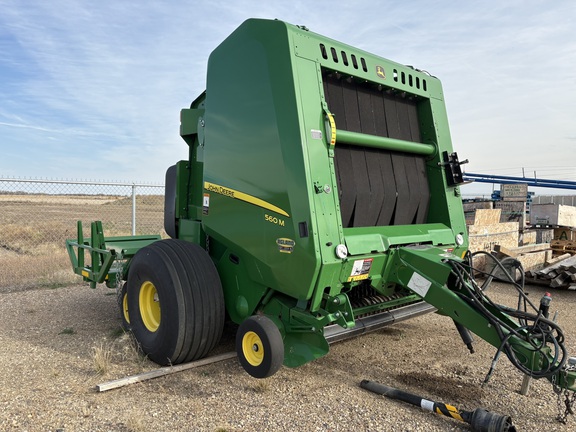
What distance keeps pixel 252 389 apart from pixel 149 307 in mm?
1338

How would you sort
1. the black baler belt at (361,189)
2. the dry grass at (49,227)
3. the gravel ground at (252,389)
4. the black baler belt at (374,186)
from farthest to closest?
the dry grass at (49,227) → the black baler belt at (374,186) → the black baler belt at (361,189) → the gravel ground at (252,389)

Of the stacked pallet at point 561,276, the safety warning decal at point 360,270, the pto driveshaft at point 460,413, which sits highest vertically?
the safety warning decal at point 360,270

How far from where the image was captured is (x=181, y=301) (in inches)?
144

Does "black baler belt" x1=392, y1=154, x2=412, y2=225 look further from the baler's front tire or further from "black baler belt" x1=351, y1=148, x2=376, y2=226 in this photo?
the baler's front tire

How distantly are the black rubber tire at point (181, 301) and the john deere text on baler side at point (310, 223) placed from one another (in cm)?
1

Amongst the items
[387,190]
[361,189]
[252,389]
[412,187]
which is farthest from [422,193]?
[252,389]

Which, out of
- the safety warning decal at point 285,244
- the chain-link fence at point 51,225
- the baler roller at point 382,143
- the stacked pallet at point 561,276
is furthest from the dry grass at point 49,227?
the stacked pallet at point 561,276

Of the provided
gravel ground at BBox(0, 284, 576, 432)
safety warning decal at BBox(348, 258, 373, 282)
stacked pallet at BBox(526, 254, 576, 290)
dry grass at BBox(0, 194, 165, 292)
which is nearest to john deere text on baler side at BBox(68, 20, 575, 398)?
safety warning decal at BBox(348, 258, 373, 282)

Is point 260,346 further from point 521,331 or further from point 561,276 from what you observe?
point 561,276

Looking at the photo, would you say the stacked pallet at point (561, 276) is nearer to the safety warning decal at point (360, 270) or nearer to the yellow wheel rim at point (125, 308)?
the safety warning decal at point (360, 270)

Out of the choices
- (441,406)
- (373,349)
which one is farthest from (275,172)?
(373,349)

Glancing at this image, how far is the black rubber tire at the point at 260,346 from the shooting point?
10.3ft

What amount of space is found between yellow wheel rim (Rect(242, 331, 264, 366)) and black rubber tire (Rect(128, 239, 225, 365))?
0.55 metres

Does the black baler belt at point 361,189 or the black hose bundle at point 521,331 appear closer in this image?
the black hose bundle at point 521,331
